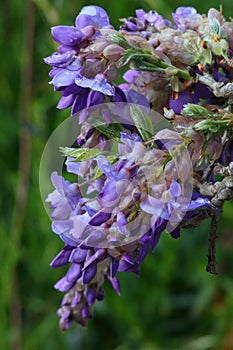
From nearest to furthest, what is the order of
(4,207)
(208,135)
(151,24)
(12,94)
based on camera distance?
(208,135), (151,24), (4,207), (12,94)

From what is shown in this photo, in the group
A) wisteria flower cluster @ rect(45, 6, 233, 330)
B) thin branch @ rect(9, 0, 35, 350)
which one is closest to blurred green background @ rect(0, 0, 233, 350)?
thin branch @ rect(9, 0, 35, 350)

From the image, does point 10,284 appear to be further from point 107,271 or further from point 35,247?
point 107,271

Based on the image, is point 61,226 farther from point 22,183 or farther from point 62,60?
point 22,183

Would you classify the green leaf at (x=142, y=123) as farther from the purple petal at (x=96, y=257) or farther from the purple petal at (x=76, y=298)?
the purple petal at (x=76, y=298)

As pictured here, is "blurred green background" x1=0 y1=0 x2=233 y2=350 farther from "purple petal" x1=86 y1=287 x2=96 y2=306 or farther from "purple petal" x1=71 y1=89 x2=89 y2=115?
"purple petal" x1=71 y1=89 x2=89 y2=115

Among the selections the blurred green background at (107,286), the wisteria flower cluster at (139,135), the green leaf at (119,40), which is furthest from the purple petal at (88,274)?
the blurred green background at (107,286)

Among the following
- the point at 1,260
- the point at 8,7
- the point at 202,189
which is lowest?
the point at 1,260

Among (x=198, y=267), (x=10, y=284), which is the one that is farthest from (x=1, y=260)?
(x=198, y=267)
